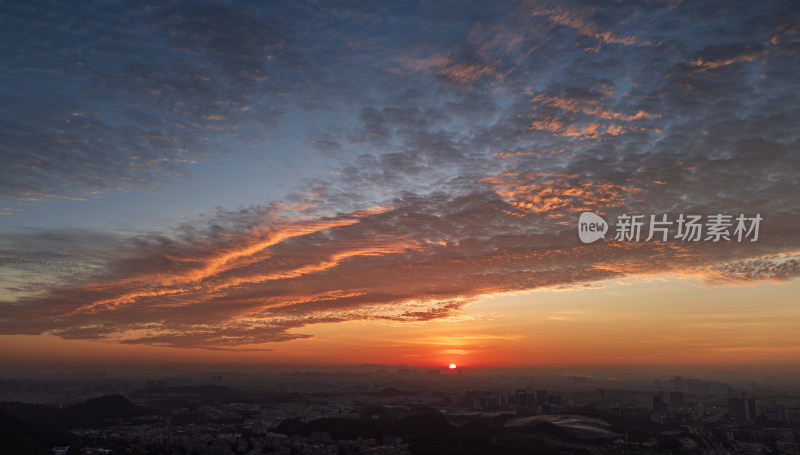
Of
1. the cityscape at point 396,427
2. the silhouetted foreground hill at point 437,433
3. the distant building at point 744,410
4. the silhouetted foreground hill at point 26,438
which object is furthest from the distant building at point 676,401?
the silhouetted foreground hill at point 26,438

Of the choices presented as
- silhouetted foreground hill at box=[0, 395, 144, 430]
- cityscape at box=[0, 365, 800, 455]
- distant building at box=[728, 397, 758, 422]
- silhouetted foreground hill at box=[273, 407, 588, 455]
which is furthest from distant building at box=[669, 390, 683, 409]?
silhouetted foreground hill at box=[0, 395, 144, 430]

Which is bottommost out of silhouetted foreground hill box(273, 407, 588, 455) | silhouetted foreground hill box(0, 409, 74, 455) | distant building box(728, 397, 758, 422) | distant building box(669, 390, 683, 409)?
distant building box(669, 390, 683, 409)

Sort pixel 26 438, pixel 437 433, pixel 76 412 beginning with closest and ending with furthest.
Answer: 1. pixel 26 438
2. pixel 437 433
3. pixel 76 412

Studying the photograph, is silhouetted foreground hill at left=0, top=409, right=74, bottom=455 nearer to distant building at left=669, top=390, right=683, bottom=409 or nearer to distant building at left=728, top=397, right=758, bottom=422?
distant building at left=728, top=397, right=758, bottom=422

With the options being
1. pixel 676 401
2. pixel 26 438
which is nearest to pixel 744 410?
pixel 676 401

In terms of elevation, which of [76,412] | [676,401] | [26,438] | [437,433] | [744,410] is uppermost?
[26,438]

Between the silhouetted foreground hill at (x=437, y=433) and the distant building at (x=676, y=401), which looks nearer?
the silhouetted foreground hill at (x=437, y=433)

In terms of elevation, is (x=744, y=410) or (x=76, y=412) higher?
(x=76, y=412)

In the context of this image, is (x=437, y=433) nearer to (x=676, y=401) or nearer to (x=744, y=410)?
(x=744, y=410)

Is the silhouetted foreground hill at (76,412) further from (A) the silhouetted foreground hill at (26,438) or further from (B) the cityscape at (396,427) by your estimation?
(A) the silhouetted foreground hill at (26,438)
